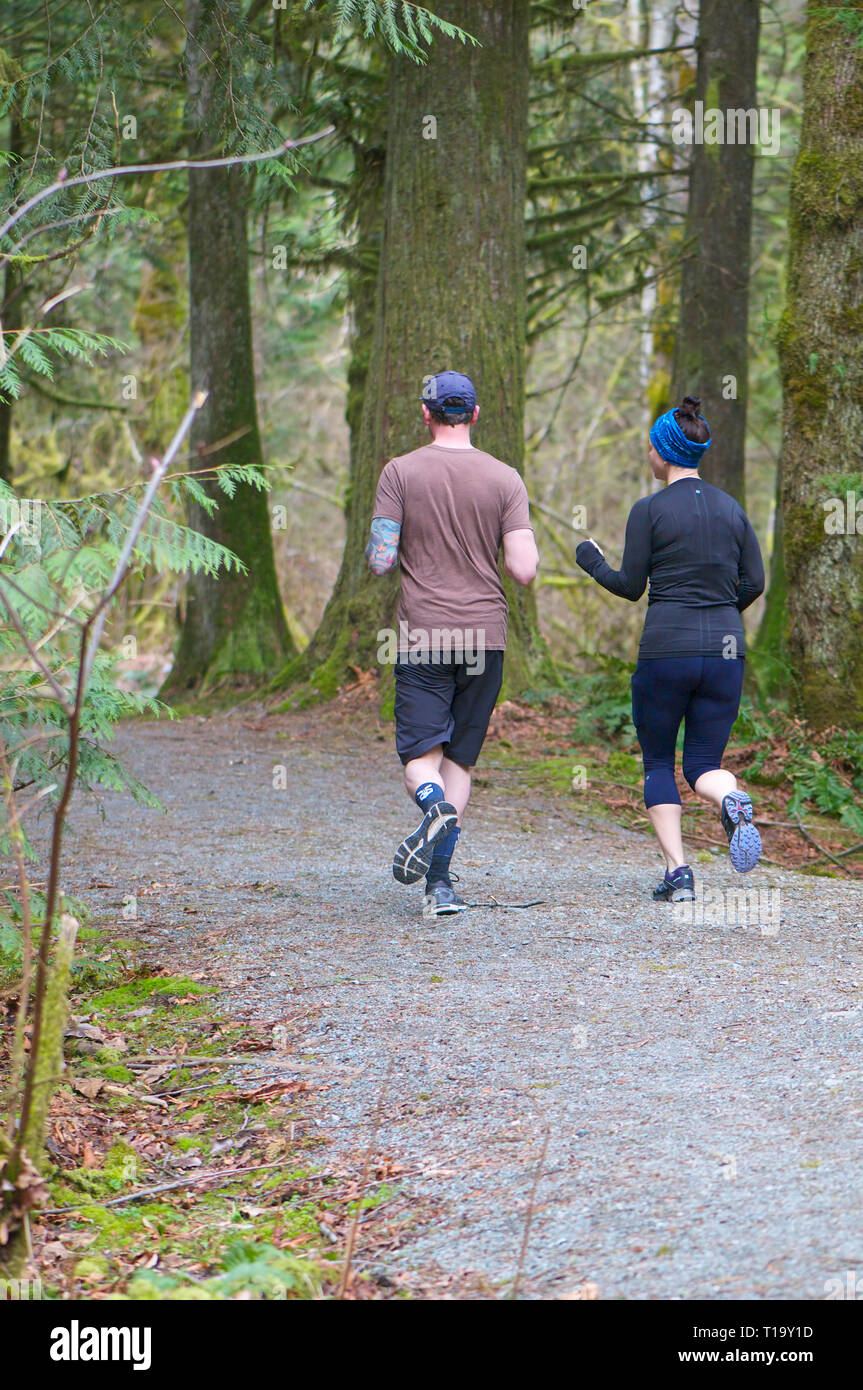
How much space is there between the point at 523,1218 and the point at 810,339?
7122mm

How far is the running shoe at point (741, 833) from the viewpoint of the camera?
568 cm

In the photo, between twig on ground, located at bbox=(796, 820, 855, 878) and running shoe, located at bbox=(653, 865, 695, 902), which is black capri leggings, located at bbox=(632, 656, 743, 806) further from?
twig on ground, located at bbox=(796, 820, 855, 878)

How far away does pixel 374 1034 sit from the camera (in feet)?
14.9

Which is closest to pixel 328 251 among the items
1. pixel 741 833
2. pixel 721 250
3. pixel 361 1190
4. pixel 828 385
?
pixel 721 250

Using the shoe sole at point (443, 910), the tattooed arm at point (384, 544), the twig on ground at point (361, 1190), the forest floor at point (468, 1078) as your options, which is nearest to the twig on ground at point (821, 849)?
the forest floor at point (468, 1078)

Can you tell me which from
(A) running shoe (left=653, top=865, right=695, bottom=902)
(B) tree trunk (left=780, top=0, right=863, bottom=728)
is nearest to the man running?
(A) running shoe (left=653, top=865, right=695, bottom=902)

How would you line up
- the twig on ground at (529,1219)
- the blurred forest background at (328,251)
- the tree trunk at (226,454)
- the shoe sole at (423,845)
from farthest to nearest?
the tree trunk at (226,454), the blurred forest background at (328,251), the shoe sole at (423,845), the twig on ground at (529,1219)

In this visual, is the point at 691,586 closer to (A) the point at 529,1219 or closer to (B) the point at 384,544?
(B) the point at 384,544

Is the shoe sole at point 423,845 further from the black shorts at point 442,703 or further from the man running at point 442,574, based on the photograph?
the black shorts at point 442,703

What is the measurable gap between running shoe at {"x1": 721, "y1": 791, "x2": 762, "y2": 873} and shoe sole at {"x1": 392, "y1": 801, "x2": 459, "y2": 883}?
1.21 meters

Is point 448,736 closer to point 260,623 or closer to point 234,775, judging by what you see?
point 234,775

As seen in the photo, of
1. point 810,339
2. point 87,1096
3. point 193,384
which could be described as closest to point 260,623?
point 193,384

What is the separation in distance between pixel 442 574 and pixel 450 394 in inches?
30.8
